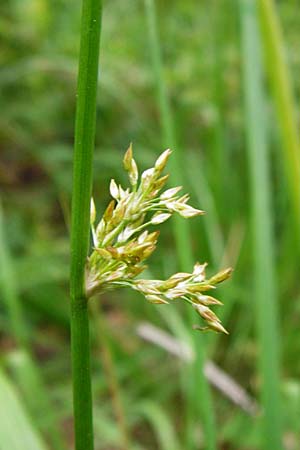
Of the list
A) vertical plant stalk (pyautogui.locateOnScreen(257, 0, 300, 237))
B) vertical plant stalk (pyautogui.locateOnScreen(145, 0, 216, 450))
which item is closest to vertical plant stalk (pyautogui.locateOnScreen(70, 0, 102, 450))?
vertical plant stalk (pyautogui.locateOnScreen(145, 0, 216, 450))

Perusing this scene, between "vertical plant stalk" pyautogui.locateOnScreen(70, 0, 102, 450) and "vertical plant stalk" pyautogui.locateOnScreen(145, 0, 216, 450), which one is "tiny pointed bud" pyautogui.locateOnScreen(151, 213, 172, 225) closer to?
"vertical plant stalk" pyautogui.locateOnScreen(70, 0, 102, 450)

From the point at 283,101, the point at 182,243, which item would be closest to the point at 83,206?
the point at 182,243

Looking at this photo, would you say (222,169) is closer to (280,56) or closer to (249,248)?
(249,248)

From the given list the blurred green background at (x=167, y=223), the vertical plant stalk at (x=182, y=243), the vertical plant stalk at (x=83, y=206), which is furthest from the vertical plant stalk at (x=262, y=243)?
the vertical plant stalk at (x=83, y=206)

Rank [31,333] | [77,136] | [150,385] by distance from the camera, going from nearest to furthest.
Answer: [77,136] < [150,385] < [31,333]

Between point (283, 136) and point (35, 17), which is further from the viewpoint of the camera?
point (35, 17)

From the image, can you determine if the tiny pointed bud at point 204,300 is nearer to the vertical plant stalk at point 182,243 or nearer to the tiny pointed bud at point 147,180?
the tiny pointed bud at point 147,180

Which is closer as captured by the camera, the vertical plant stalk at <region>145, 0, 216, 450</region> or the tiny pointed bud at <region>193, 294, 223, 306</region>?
the tiny pointed bud at <region>193, 294, 223, 306</region>

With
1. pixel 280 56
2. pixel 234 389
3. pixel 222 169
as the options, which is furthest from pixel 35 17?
pixel 234 389
